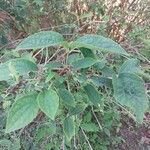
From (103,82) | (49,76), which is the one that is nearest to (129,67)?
(103,82)

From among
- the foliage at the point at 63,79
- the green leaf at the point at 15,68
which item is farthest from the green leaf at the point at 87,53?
the green leaf at the point at 15,68

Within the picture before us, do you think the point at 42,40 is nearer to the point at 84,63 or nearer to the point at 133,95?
the point at 84,63

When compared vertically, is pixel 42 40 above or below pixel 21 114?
above

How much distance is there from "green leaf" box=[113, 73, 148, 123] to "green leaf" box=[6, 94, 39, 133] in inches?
6.8

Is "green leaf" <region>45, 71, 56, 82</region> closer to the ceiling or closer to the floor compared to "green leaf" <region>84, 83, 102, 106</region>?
closer to the ceiling

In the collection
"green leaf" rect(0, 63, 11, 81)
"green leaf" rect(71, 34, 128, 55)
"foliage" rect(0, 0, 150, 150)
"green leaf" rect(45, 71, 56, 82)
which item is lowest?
"foliage" rect(0, 0, 150, 150)

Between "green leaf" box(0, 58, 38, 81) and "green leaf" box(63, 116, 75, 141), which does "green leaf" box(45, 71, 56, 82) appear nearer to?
"green leaf" box(0, 58, 38, 81)

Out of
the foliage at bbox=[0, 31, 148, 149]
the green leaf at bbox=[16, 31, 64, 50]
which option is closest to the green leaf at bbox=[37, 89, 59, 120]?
the foliage at bbox=[0, 31, 148, 149]

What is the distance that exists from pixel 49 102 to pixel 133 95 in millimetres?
175

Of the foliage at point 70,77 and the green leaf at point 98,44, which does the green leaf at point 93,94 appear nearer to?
the foliage at point 70,77

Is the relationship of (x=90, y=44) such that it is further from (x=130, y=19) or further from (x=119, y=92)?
(x=130, y=19)

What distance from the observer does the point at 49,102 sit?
2.54 ft

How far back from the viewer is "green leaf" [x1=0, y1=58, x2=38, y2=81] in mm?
812

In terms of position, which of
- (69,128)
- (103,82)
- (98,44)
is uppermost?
(98,44)
